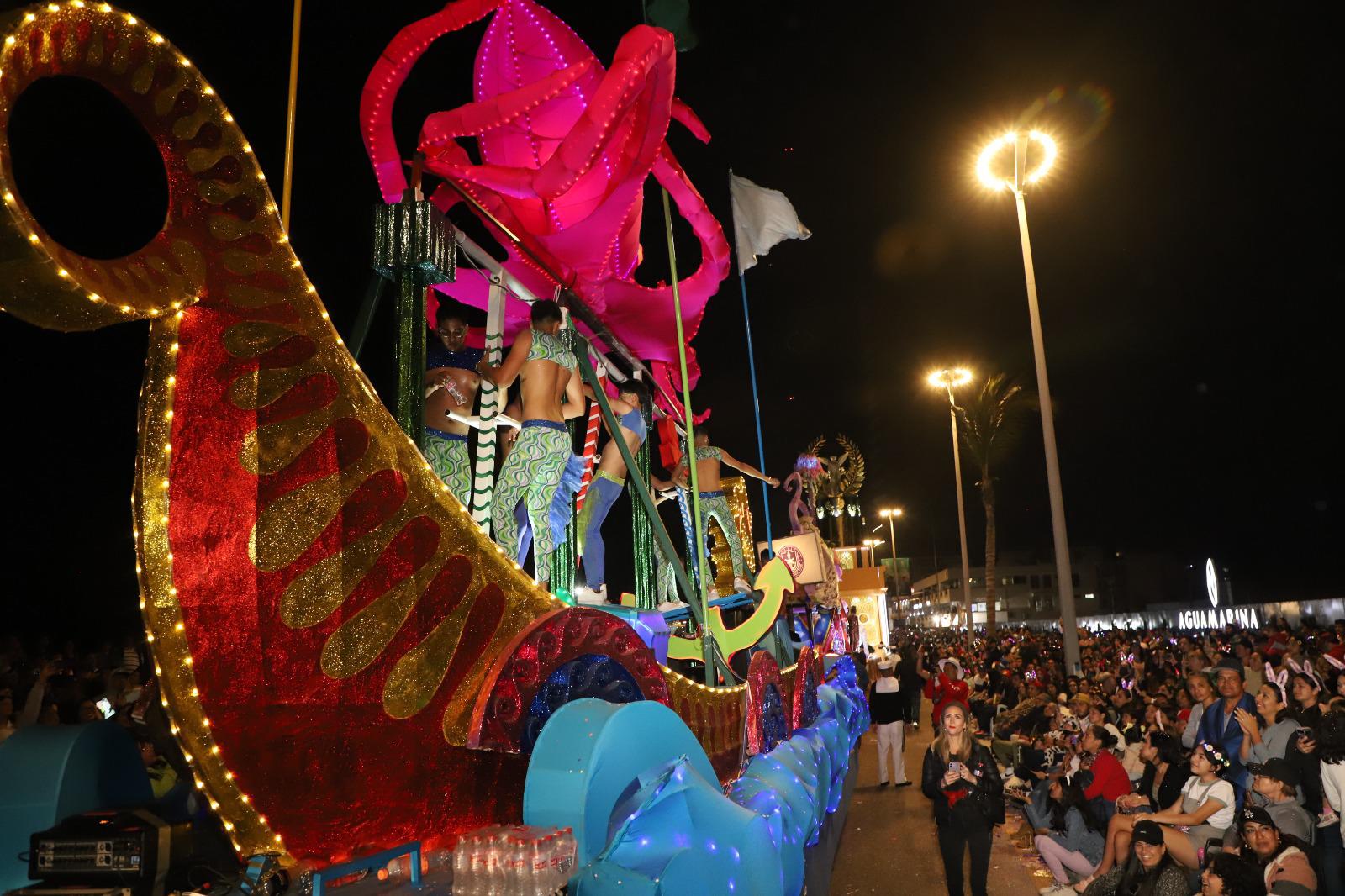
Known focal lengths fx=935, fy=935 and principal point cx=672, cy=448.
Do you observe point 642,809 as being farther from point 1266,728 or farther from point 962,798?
point 1266,728

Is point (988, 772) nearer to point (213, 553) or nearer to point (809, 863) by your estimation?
point (809, 863)

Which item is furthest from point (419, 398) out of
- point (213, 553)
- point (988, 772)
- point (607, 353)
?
point (988, 772)

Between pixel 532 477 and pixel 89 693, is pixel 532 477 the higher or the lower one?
the higher one

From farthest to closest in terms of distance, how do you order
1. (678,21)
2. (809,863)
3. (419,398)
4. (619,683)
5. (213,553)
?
1. (678,21)
2. (809,863)
3. (419,398)
4. (619,683)
5. (213,553)

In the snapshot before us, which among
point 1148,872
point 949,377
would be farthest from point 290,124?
point 949,377

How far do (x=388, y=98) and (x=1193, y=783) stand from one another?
6701 millimetres

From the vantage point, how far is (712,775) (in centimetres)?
365

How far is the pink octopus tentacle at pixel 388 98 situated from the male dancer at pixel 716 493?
4.85 metres

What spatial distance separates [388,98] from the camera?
4824 millimetres

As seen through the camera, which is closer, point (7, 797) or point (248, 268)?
point (248, 268)

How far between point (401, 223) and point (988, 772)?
15.9 feet

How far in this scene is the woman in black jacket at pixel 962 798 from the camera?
19.4 ft

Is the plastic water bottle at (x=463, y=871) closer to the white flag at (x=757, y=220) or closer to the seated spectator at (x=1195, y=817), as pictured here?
the seated spectator at (x=1195, y=817)

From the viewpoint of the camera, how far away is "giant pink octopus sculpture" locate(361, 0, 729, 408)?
498 centimetres
